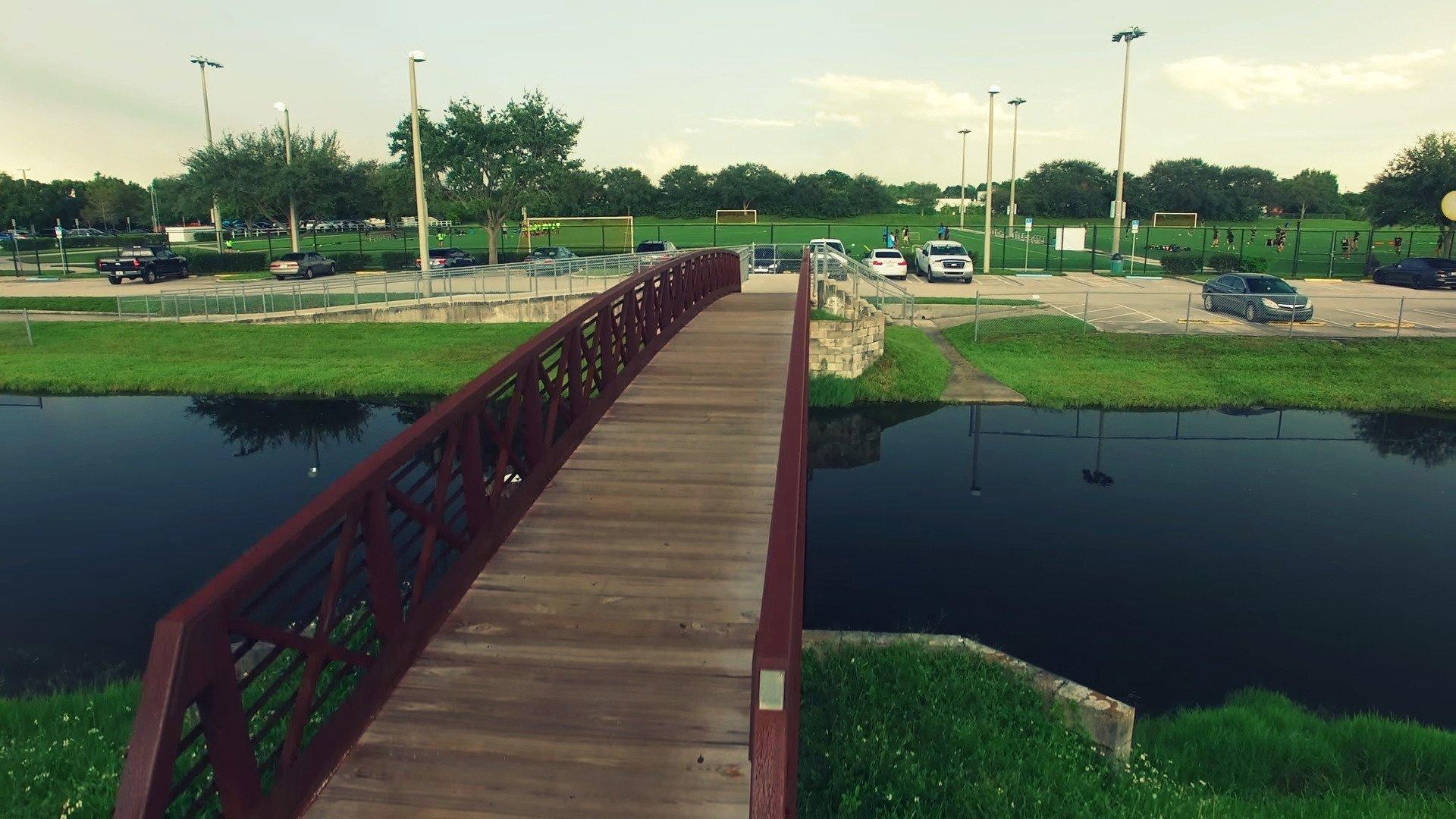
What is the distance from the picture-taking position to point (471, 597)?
603cm

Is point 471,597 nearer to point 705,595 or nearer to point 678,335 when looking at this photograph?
point 705,595

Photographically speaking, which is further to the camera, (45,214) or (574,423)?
(45,214)

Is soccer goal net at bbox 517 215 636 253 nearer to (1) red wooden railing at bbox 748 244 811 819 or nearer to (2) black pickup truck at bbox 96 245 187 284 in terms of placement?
(2) black pickup truck at bbox 96 245 187 284

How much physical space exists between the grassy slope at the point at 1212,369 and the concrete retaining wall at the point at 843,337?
346cm

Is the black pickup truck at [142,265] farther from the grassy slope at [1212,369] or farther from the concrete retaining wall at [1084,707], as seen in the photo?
the concrete retaining wall at [1084,707]

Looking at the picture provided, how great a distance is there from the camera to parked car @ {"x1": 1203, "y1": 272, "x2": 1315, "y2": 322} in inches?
1102

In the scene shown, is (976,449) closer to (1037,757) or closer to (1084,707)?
(1084,707)

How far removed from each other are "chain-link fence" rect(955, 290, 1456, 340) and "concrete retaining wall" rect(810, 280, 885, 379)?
5208 mm

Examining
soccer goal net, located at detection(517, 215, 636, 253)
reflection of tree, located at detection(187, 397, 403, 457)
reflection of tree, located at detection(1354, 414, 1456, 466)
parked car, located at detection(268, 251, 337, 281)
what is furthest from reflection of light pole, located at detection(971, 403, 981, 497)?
soccer goal net, located at detection(517, 215, 636, 253)

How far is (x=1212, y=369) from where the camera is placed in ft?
78.3

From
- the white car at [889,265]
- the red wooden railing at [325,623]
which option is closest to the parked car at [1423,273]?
the white car at [889,265]

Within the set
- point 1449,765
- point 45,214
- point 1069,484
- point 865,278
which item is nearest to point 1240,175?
point 865,278

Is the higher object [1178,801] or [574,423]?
[574,423]

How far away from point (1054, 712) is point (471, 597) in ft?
15.3
